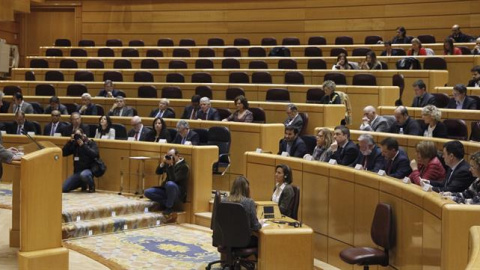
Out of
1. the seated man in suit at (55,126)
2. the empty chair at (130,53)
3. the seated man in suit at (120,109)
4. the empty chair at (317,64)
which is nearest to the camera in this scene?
the seated man in suit at (55,126)

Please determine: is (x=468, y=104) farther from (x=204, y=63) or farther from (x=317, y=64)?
(x=204, y=63)

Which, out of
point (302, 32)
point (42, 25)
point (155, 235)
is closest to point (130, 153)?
point (155, 235)

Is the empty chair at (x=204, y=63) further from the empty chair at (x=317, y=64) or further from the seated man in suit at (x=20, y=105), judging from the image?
the seated man in suit at (x=20, y=105)

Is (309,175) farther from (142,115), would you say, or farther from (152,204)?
(142,115)

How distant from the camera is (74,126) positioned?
31.6 ft

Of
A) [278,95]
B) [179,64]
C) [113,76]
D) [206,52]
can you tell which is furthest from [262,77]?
[113,76]

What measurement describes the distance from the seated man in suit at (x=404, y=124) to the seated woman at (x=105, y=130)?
11.9 feet

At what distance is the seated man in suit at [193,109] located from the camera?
33.4 ft

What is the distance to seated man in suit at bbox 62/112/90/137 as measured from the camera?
959cm

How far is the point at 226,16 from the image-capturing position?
51.4 ft

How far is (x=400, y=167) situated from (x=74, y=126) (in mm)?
4947

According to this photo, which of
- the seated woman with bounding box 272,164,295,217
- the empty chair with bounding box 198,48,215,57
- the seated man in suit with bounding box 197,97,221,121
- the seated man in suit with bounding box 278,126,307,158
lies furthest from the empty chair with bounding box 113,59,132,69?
the seated woman with bounding box 272,164,295,217

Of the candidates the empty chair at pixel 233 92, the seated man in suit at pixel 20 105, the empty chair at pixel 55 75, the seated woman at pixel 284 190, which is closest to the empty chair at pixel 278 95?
the empty chair at pixel 233 92

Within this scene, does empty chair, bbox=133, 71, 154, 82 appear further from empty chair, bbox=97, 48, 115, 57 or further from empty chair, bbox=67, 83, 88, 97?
empty chair, bbox=97, 48, 115, 57
